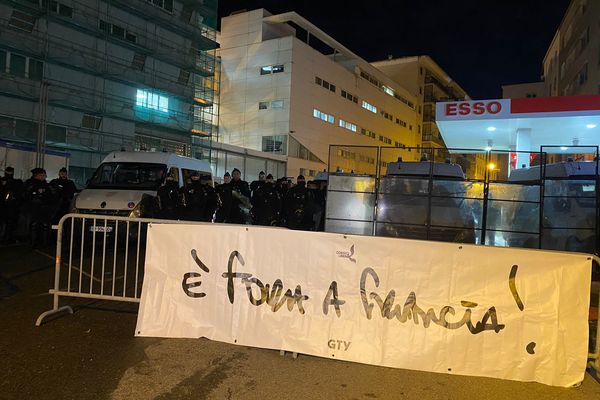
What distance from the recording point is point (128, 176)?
450 inches

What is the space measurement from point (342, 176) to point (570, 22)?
135ft

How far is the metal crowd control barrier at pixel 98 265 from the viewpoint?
17.6ft

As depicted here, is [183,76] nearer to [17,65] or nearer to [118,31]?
[118,31]

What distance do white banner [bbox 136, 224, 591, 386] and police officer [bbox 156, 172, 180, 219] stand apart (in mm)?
4982

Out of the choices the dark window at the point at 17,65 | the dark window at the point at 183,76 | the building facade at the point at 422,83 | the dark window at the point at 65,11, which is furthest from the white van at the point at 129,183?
the building facade at the point at 422,83

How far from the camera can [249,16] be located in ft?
153

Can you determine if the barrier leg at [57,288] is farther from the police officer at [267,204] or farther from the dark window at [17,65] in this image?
the dark window at [17,65]

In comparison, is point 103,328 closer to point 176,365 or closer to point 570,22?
point 176,365

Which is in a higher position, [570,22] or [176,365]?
[570,22]

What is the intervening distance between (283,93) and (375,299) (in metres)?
41.2

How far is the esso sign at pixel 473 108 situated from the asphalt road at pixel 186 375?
12148mm

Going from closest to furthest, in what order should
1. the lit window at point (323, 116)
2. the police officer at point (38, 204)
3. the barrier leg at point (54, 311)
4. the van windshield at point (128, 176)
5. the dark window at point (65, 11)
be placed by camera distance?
1. the barrier leg at point (54, 311)
2. the police officer at point (38, 204)
3. the van windshield at point (128, 176)
4. the dark window at point (65, 11)
5. the lit window at point (323, 116)

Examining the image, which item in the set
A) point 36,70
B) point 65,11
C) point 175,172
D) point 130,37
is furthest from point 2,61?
point 175,172

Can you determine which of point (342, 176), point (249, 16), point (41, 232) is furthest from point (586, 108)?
point (249, 16)
